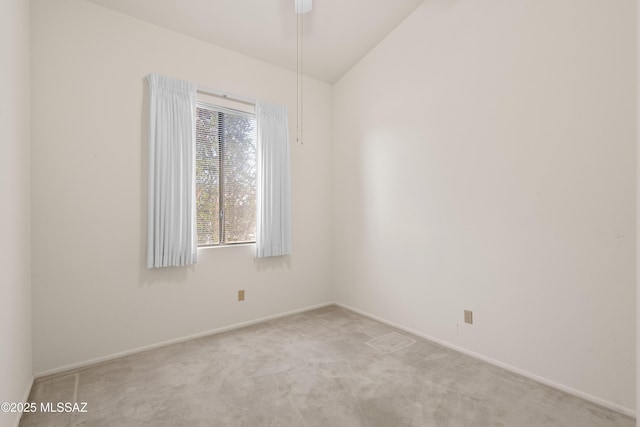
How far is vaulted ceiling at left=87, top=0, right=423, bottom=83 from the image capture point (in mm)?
2686

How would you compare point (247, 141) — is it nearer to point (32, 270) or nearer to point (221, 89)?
point (221, 89)

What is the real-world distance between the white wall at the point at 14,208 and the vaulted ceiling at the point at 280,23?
0.94 m

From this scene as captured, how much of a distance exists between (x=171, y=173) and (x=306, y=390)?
2.05 meters

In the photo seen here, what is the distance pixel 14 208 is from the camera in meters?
1.78

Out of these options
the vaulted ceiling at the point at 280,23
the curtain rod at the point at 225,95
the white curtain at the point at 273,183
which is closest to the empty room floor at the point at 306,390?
the white curtain at the point at 273,183

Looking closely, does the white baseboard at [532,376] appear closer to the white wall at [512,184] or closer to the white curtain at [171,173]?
the white wall at [512,184]

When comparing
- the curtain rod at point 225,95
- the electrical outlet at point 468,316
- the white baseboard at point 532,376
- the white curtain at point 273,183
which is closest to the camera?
the white baseboard at point 532,376

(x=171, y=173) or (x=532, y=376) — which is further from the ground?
(x=171, y=173)

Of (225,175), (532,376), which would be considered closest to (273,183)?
(225,175)

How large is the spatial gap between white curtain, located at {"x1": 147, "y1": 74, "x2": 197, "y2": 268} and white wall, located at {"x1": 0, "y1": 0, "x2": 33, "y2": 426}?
78cm

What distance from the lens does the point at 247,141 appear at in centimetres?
335

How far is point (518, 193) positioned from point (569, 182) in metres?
0.31

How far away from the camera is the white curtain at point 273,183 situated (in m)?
3.35

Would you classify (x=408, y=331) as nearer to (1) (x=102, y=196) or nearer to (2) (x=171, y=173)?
(2) (x=171, y=173)
